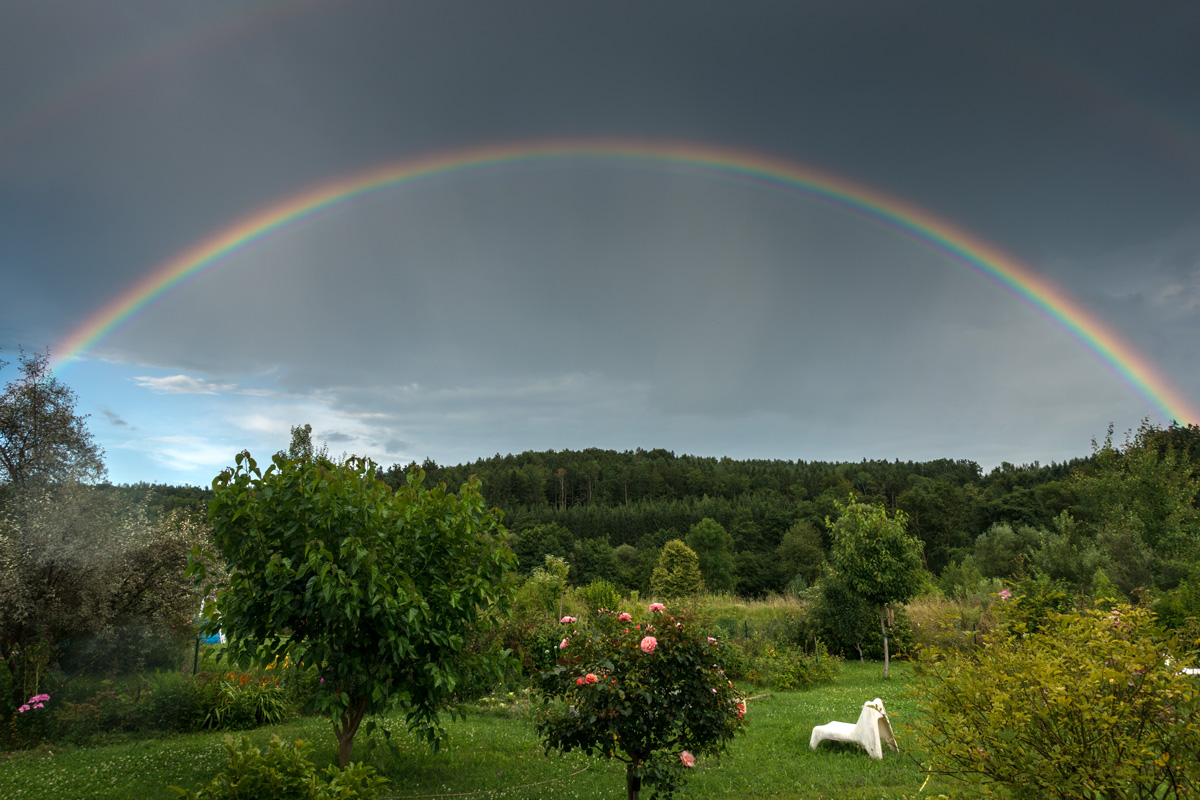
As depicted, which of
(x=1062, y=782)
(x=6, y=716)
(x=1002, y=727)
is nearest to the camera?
(x=1062, y=782)

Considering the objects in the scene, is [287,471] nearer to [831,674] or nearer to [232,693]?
[232,693]

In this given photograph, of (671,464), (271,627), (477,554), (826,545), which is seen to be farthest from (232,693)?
(671,464)

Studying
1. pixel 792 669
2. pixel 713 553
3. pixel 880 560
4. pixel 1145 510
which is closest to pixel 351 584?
pixel 792 669

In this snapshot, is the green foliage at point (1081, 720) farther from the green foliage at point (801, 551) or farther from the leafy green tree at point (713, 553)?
the leafy green tree at point (713, 553)

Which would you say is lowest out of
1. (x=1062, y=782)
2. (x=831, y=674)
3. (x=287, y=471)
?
(x=831, y=674)

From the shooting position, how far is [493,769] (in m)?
8.03

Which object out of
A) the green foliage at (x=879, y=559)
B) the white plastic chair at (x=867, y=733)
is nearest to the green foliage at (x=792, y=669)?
the green foliage at (x=879, y=559)

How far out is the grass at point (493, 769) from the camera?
22.8 ft

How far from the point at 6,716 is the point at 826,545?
58595mm

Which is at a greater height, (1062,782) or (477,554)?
(477,554)

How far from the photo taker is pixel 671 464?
9219 centimetres

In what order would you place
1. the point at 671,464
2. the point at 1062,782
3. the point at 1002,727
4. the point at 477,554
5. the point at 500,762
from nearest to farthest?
the point at 1062,782
the point at 1002,727
the point at 477,554
the point at 500,762
the point at 671,464

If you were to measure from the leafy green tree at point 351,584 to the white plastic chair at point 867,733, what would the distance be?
17.2ft

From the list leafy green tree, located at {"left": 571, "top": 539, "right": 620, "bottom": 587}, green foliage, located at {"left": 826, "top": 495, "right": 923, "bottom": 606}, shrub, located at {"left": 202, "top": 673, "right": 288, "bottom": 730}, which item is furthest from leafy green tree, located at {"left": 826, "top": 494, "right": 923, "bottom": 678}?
leafy green tree, located at {"left": 571, "top": 539, "right": 620, "bottom": 587}
